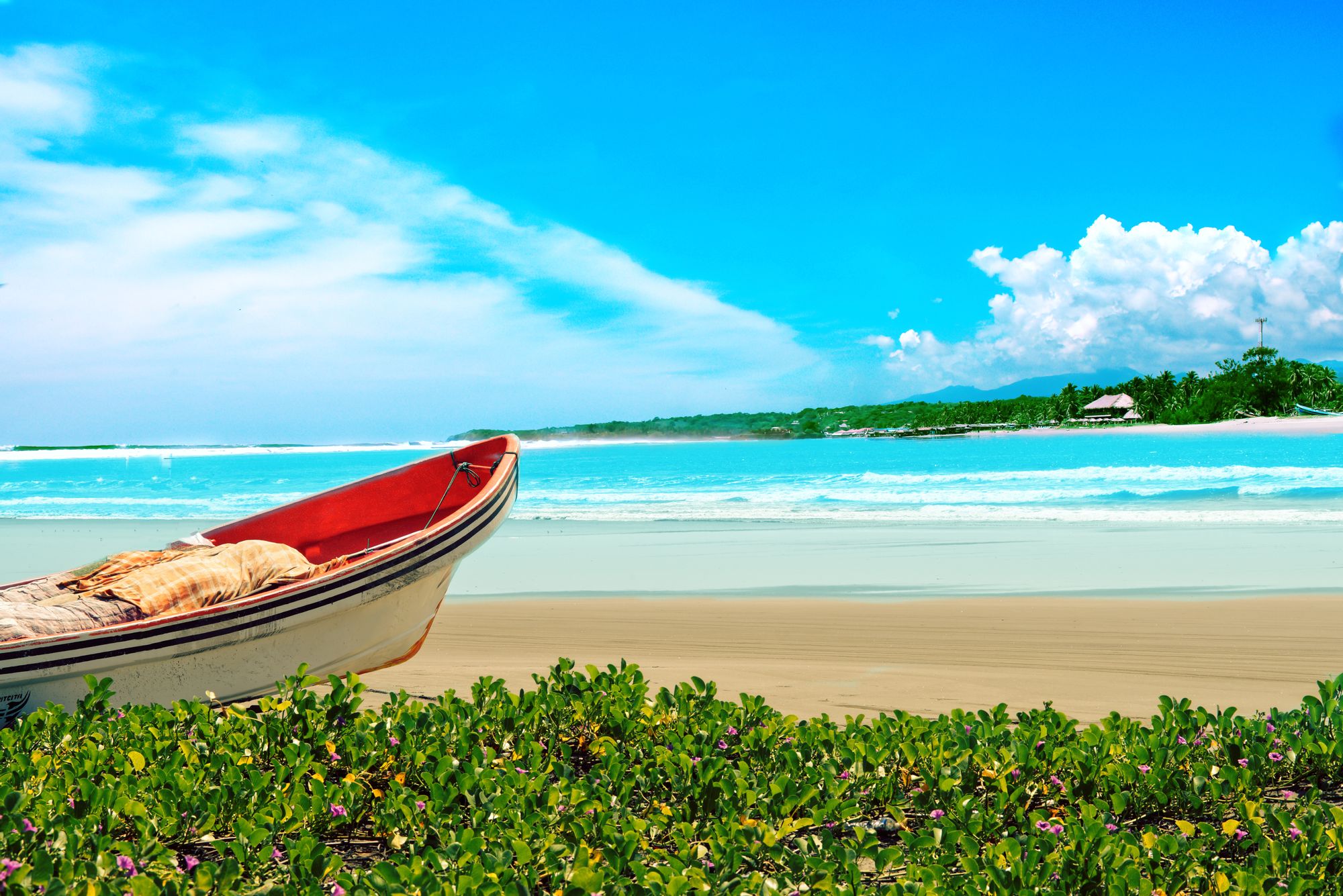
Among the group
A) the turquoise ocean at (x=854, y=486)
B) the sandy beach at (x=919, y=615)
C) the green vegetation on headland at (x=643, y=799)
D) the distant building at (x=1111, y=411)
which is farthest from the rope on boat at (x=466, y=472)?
the distant building at (x=1111, y=411)

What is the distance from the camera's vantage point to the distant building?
104m

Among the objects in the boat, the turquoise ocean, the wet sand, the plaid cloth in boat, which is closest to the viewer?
the boat

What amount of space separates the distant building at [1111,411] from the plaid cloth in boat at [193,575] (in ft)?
368

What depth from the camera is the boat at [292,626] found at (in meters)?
4.45

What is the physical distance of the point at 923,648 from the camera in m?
7.36

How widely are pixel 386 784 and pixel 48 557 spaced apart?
14944 millimetres

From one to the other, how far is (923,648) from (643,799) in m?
4.29

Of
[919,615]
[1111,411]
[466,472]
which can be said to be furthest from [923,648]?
[1111,411]

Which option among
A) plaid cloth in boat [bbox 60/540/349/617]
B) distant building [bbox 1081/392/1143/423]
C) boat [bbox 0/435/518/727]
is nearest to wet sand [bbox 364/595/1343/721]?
boat [bbox 0/435/518/727]

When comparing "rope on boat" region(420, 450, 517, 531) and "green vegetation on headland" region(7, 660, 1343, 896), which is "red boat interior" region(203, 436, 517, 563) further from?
"green vegetation on headland" region(7, 660, 1343, 896)

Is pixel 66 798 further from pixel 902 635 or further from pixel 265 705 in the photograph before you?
pixel 902 635

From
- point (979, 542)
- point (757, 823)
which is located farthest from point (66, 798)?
point (979, 542)

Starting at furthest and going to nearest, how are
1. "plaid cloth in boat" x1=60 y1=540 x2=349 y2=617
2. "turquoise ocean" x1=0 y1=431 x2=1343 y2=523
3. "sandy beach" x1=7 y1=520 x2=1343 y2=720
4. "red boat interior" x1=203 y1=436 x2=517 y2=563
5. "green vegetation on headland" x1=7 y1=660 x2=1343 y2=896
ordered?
1. "turquoise ocean" x1=0 y1=431 x2=1343 y2=523
2. "red boat interior" x1=203 y1=436 x2=517 y2=563
3. "sandy beach" x1=7 y1=520 x2=1343 y2=720
4. "plaid cloth in boat" x1=60 y1=540 x2=349 y2=617
5. "green vegetation on headland" x1=7 y1=660 x2=1343 y2=896

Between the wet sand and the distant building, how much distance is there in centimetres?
10618
